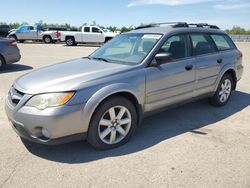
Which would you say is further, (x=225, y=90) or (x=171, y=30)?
(x=225, y=90)

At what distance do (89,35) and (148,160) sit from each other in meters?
21.3

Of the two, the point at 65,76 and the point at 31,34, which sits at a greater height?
the point at 31,34

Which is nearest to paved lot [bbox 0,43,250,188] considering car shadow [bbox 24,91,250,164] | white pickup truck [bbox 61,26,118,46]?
car shadow [bbox 24,91,250,164]

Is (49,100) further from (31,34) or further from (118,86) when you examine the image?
(31,34)

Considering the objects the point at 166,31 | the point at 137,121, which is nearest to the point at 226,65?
the point at 166,31

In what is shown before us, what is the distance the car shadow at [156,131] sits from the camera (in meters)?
3.53

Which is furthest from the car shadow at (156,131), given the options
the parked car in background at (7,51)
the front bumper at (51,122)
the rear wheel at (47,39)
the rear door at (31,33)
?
the rear door at (31,33)

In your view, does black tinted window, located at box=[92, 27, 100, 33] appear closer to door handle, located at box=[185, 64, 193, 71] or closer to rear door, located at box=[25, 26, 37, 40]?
rear door, located at box=[25, 26, 37, 40]

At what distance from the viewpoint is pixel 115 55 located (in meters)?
4.52

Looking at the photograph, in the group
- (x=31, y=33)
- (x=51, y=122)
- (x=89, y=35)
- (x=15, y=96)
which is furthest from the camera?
(x=31, y=33)

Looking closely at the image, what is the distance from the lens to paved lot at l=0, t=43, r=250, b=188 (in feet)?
9.73

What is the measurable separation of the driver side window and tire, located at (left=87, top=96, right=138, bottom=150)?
1.20 metres

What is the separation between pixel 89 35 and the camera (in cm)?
2359

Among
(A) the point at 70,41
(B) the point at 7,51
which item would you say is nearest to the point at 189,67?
(B) the point at 7,51
